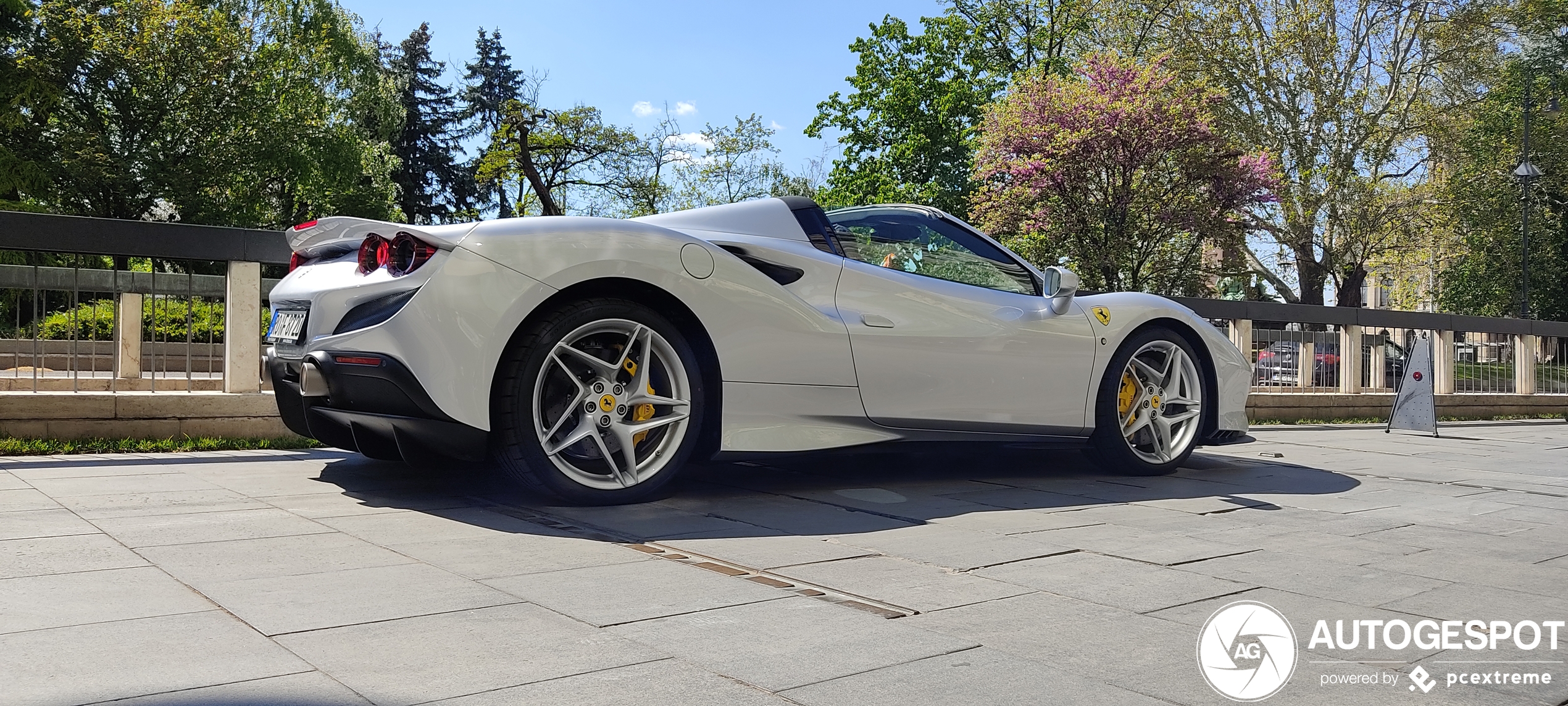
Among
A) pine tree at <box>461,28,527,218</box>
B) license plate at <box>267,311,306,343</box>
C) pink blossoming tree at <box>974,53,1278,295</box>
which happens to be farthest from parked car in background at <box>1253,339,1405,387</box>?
pine tree at <box>461,28,527,218</box>

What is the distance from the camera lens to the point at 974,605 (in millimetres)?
2941

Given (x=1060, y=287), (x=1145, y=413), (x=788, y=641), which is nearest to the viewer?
(x=788, y=641)

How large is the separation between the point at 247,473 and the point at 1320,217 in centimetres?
3018

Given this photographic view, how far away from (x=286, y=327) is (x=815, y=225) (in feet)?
7.38

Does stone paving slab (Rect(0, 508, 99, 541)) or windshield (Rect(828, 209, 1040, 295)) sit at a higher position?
windshield (Rect(828, 209, 1040, 295))

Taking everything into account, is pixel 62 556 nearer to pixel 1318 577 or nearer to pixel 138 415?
pixel 138 415

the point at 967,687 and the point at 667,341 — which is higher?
the point at 667,341

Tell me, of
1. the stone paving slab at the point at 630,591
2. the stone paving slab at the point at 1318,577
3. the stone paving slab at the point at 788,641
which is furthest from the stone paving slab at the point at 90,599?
the stone paving slab at the point at 1318,577

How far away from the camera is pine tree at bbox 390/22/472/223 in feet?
176

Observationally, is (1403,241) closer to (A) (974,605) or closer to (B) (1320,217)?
(B) (1320,217)

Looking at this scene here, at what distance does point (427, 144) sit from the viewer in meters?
54.4

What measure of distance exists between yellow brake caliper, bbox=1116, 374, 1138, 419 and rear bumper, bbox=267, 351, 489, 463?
134 inches

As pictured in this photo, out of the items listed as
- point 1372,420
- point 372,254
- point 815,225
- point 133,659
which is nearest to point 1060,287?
point 815,225

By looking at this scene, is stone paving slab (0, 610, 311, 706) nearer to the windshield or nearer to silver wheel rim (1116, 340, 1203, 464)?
the windshield
